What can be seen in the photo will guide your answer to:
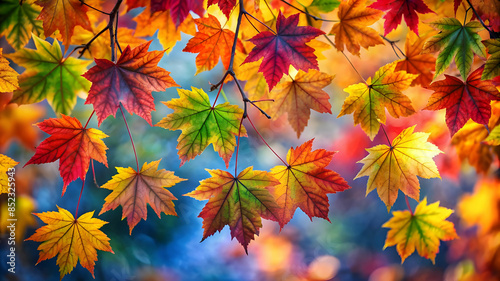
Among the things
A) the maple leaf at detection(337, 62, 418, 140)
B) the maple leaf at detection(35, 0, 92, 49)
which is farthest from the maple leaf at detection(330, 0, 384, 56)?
the maple leaf at detection(35, 0, 92, 49)

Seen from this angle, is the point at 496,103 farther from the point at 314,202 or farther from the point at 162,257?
the point at 162,257

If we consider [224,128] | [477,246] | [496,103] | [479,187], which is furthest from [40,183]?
[477,246]

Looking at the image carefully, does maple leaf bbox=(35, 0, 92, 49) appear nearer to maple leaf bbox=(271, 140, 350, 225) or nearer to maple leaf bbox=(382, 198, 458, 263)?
maple leaf bbox=(271, 140, 350, 225)

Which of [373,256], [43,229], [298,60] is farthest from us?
[373,256]

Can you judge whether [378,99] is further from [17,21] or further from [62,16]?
[17,21]

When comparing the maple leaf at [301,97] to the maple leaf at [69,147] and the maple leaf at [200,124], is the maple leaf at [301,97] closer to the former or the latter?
the maple leaf at [200,124]

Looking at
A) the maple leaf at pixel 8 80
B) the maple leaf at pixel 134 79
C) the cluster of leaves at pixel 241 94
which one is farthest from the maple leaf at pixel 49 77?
the maple leaf at pixel 134 79

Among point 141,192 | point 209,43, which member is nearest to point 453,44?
point 209,43
